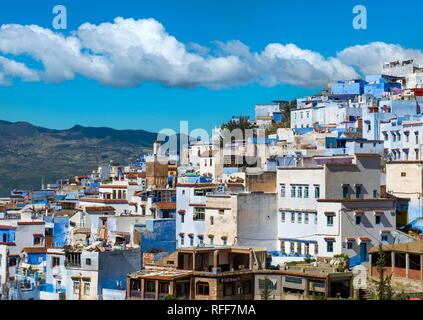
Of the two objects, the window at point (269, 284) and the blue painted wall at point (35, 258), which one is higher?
the blue painted wall at point (35, 258)

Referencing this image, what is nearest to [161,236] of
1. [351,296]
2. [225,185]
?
[225,185]

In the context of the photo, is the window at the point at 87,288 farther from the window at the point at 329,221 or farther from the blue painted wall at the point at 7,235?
the blue painted wall at the point at 7,235

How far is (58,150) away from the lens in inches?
6471

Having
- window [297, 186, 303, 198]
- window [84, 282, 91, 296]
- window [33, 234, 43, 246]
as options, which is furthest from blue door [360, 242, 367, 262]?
window [33, 234, 43, 246]

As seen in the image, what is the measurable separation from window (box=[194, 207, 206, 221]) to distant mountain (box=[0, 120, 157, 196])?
85789mm

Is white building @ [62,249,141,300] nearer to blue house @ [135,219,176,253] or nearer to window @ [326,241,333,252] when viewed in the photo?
blue house @ [135,219,176,253]

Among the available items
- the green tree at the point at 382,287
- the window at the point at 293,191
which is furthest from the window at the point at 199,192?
the green tree at the point at 382,287

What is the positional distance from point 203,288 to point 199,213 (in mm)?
6845

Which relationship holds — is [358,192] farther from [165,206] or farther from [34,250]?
[34,250]

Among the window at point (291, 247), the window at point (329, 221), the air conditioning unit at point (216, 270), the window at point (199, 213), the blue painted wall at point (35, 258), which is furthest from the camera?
the blue painted wall at point (35, 258)

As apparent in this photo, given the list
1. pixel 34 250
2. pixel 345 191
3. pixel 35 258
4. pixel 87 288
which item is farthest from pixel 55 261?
pixel 345 191

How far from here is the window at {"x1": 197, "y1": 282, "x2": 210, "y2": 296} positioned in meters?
25.1

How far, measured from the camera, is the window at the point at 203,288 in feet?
82.3

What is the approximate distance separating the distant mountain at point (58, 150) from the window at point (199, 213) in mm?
85789
